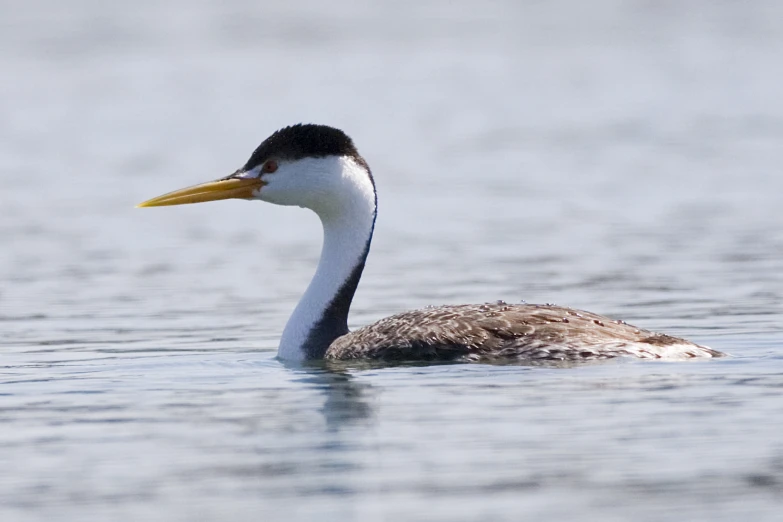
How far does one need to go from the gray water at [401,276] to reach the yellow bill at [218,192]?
4.19ft

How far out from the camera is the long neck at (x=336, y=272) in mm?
14305

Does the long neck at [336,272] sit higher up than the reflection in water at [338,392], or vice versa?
the long neck at [336,272]

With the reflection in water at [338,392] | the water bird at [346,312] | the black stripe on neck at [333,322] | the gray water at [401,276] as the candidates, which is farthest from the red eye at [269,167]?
the reflection in water at [338,392]

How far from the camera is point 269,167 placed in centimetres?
1461

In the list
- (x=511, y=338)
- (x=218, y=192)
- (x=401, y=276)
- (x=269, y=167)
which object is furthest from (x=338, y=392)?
(x=401, y=276)

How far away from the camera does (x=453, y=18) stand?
54719 mm

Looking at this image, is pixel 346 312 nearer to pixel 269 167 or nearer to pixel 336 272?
pixel 336 272

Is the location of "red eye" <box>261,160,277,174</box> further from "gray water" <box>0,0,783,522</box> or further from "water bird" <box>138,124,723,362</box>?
"gray water" <box>0,0,783,522</box>

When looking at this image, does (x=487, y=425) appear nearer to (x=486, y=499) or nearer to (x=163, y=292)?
(x=486, y=499)

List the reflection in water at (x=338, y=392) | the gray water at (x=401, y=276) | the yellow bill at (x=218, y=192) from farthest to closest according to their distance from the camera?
the yellow bill at (x=218, y=192)
the reflection in water at (x=338, y=392)
the gray water at (x=401, y=276)

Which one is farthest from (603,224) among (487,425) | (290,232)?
(487,425)

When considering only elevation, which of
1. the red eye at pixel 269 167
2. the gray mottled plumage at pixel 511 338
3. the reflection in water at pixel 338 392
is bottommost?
the reflection in water at pixel 338 392

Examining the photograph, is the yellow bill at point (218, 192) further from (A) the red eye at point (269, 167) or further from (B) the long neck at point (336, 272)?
(B) the long neck at point (336, 272)

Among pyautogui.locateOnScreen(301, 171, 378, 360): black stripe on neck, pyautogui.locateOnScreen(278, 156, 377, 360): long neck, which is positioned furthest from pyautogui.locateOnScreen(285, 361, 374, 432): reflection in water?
pyautogui.locateOnScreen(278, 156, 377, 360): long neck
